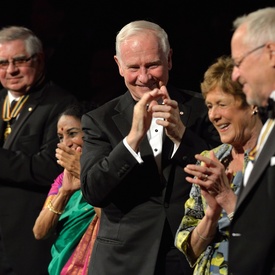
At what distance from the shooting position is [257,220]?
13.4 ft

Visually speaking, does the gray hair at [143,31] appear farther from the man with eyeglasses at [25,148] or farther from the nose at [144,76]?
the man with eyeglasses at [25,148]

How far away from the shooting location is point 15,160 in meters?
6.68

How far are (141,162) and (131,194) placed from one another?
0.20 meters

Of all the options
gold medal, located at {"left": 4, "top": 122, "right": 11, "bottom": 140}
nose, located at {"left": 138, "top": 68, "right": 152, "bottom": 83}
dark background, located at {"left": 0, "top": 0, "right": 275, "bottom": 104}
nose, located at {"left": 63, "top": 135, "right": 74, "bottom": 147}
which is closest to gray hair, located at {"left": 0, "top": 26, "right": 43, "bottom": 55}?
gold medal, located at {"left": 4, "top": 122, "right": 11, "bottom": 140}

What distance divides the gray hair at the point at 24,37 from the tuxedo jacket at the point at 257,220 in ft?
10.1

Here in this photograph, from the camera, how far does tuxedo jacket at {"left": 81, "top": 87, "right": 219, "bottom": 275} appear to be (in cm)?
517

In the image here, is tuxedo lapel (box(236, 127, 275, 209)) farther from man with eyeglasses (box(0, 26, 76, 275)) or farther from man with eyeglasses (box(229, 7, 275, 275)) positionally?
man with eyeglasses (box(0, 26, 76, 275))

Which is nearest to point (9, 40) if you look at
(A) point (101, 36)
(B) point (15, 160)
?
(B) point (15, 160)

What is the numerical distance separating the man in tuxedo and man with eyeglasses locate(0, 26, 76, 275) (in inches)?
50.6

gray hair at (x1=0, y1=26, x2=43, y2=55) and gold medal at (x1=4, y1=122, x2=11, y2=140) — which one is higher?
gray hair at (x1=0, y1=26, x2=43, y2=55)

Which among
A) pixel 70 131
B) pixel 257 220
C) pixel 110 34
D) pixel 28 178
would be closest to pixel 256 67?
pixel 257 220

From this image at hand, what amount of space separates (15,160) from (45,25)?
6.52ft

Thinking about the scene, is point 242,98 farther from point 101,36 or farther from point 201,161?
point 101,36

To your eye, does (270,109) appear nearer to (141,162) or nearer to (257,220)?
(257,220)
